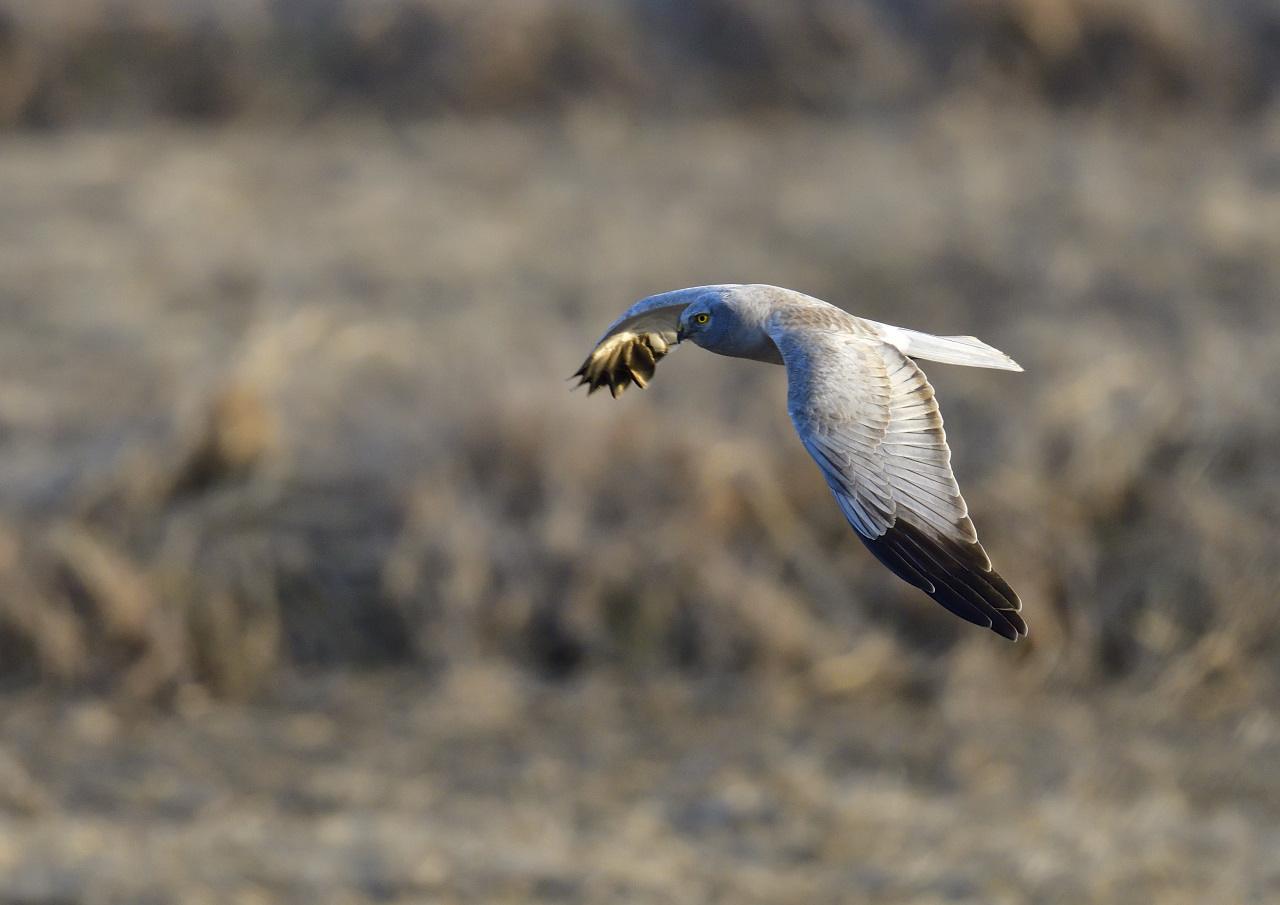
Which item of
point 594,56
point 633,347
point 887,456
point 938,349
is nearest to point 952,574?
point 887,456

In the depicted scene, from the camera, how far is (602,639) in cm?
796

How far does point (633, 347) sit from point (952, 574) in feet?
2.11

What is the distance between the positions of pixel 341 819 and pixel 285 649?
0.95m

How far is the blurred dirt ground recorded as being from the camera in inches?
280

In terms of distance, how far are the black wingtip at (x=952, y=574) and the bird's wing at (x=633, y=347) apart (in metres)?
0.44

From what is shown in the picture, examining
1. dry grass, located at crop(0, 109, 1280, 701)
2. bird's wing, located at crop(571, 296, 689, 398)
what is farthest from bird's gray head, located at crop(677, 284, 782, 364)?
dry grass, located at crop(0, 109, 1280, 701)

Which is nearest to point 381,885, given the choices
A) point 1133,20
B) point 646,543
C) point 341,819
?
point 341,819

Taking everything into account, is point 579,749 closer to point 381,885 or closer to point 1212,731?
point 381,885

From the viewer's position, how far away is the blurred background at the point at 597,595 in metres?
7.17

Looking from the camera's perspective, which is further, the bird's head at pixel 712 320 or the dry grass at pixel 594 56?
the dry grass at pixel 594 56

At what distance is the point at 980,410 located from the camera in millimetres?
8828

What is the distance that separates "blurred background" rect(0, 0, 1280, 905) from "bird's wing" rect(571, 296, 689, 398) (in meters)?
4.86

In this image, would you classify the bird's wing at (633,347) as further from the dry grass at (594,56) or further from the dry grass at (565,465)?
the dry grass at (594,56)

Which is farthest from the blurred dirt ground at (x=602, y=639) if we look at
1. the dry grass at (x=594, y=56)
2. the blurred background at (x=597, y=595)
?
the dry grass at (x=594, y=56)
